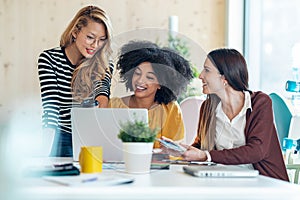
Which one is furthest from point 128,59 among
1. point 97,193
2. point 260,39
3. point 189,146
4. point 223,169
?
point 260,39

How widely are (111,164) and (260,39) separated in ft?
7.85

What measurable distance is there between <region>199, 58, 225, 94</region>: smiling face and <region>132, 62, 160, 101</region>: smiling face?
160mm

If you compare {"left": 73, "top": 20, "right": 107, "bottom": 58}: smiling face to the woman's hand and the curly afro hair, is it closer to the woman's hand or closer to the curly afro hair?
the curly afro hair

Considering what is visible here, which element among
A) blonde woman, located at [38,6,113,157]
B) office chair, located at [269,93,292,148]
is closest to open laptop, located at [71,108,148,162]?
blonde woman, located at [38,6,113,157]

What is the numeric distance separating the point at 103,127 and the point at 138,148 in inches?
Answer: 9.2

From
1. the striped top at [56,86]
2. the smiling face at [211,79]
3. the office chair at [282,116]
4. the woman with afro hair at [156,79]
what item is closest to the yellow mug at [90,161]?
the woman with afro hair at [156,79]

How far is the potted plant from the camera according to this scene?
4.65ft

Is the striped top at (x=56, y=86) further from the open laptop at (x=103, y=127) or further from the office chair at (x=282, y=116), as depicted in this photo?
the office chair at (x=282, y=116)

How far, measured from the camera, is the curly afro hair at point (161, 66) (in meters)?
1.53

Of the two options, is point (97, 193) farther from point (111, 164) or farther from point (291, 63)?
point (291, 63)

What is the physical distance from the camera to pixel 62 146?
6.42ft

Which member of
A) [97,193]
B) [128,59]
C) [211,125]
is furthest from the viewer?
[211,125]

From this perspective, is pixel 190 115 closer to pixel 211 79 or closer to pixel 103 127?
pixel 211 79

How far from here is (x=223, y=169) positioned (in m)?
1.44
